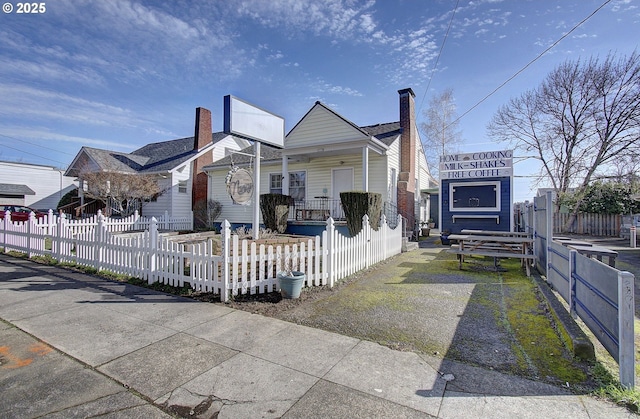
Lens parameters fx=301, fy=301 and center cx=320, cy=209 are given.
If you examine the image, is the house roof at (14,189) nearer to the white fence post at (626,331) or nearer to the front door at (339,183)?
the front door at (339,183)

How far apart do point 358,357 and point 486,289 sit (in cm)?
428

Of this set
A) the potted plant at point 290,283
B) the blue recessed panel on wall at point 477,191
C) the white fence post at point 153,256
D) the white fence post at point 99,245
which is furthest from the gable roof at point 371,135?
the potted plant at point 290,283

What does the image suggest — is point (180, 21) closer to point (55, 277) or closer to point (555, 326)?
point (55, 277)

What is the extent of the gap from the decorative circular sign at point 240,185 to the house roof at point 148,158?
36.2ft

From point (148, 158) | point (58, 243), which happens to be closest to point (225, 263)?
point (58, 243)

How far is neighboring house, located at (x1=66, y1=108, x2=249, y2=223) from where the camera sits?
61.8ft

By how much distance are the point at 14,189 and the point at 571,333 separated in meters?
41.2

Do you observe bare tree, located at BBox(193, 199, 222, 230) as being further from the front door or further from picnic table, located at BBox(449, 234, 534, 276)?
picnic table, located at BBox(449, 234, 534, 276)

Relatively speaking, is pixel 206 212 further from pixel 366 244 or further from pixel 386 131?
pixel 366 244

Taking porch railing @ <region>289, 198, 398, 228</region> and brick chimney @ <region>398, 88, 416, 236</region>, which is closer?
porch railing @ <region>289, 198, 398, 228</region>

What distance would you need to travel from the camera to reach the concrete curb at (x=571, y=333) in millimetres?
3273

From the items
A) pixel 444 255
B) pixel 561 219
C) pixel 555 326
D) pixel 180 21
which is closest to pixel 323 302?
pixel 555 326

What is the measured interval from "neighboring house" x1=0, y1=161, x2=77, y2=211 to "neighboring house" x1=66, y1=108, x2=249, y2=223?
11.9m

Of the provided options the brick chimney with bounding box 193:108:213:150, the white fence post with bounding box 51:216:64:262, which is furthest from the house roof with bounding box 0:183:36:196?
the white fence post with bounding box 51:216:64:262
